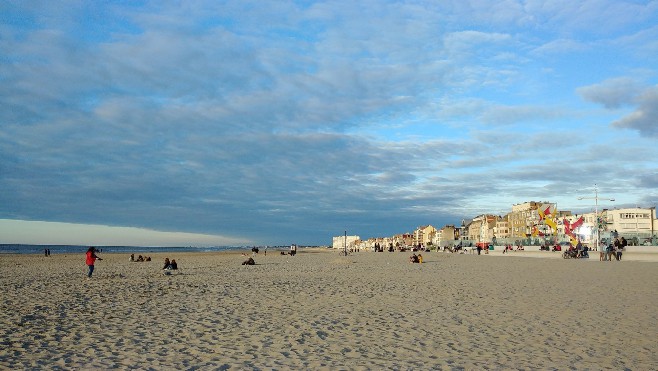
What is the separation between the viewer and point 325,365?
7945mm

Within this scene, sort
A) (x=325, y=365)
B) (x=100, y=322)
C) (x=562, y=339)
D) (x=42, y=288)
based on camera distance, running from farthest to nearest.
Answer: (x=42, y=288), (x=100, y=322), (x=562, y=339), (x=325, y=365)

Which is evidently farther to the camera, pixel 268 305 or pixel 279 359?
pixel 268 305

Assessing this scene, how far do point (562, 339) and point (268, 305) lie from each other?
8.51 m

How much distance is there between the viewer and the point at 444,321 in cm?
1209

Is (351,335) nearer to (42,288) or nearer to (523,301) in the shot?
(523,301)

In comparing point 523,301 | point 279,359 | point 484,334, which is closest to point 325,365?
point 279,359

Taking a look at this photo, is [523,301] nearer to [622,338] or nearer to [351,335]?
[622,338]

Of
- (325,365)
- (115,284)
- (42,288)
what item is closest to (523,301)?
(325,365)

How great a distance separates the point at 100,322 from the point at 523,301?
42.2 feet

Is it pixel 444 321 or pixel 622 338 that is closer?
pixel 622 338

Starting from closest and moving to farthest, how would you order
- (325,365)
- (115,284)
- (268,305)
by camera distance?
(325,365), (268,305), (115,284)

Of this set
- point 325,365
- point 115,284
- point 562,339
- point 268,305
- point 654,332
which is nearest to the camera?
point 325,365

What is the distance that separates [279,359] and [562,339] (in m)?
5.98

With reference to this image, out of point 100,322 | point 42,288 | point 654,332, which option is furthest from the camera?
point 42,288
